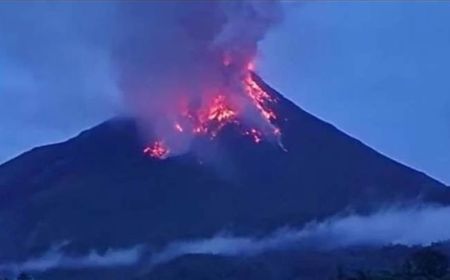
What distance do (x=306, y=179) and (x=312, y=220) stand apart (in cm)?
576

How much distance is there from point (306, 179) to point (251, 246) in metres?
9.93

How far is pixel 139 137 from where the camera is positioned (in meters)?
114

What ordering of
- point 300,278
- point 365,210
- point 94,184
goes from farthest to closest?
point 94,184 < point 365,210 < point 300,278

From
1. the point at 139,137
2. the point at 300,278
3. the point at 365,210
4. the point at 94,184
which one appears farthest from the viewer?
the point at 139,137

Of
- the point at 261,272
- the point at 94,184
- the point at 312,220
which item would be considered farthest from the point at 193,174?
the point at 261,272

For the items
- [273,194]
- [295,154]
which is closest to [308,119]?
[295,154]

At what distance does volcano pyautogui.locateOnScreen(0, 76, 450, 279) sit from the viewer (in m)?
97.0

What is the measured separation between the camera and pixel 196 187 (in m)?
103

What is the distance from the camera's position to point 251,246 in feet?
306

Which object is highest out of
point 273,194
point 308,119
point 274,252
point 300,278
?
point 308,119

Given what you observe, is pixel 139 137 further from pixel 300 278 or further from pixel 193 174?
pixel 300 278

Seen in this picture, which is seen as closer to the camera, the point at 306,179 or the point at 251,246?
the point at 251,246

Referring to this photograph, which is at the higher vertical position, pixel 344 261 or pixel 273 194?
pixel 273 194

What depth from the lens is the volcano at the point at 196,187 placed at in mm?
97000
